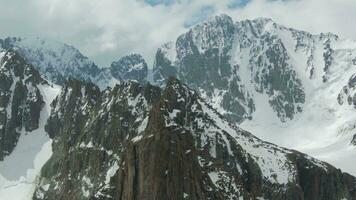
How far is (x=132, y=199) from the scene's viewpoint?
200 meters

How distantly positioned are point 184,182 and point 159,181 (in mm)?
7163

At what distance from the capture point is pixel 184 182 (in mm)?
199000

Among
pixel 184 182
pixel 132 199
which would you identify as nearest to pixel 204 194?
pixel 184 182

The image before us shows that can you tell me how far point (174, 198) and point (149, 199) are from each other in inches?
259

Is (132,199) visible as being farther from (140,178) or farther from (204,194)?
(204,194)

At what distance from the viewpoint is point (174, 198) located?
19662cm

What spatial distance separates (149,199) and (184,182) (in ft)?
34.5

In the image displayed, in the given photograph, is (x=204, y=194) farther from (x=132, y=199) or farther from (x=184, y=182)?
(x=132, y=199)

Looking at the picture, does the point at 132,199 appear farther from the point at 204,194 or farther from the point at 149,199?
the point at 204,194

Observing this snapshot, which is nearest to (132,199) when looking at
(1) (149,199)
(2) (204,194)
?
(1) (149,199)

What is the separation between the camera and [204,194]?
655 ft

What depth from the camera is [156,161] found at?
200m

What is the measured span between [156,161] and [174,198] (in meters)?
11.1
